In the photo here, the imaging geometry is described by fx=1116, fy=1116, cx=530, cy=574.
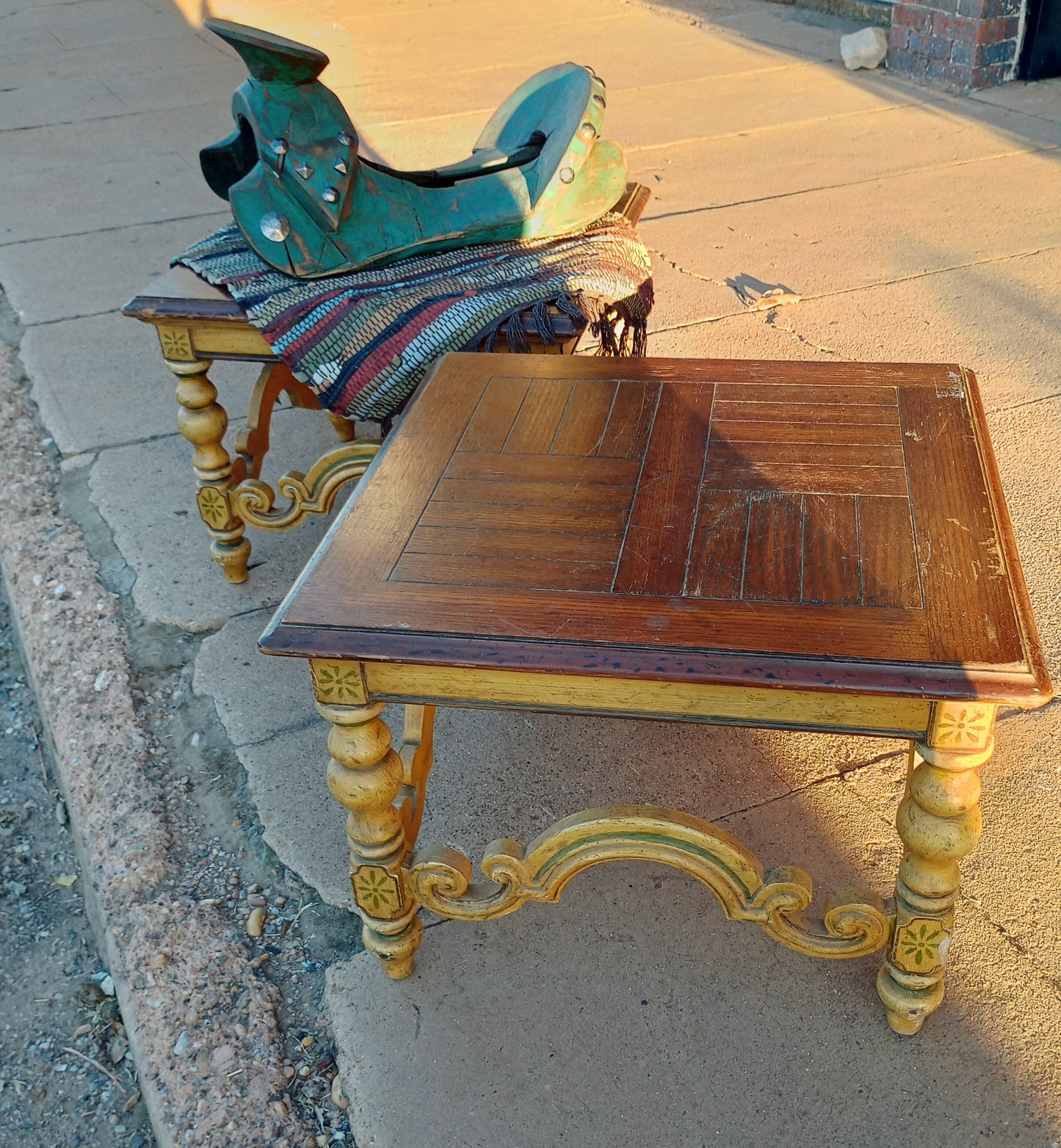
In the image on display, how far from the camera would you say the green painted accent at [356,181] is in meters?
2.00

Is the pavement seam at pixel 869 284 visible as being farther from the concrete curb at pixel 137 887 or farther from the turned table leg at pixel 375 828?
the turned table leg at pixel 375 828

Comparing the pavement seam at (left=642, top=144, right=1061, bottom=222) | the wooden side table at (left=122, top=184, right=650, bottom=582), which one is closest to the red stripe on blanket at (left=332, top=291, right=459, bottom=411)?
the wooden side table at (left=122, top=184, right=650, bottom=582)

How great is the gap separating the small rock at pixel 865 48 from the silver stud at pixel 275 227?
158 inches

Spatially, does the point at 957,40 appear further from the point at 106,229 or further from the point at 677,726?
the point at 677,726

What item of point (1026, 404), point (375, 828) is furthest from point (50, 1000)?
point (1026, 404)

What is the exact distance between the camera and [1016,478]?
2.43 metres

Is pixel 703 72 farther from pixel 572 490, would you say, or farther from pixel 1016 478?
A: pixel 572 490

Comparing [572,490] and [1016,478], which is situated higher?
[572,490]

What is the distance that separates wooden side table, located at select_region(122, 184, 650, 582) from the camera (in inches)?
78.8

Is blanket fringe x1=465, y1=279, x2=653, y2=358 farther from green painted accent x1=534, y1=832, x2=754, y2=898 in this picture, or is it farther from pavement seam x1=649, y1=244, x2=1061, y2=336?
pavement seam x1=649, y1=244, x2=1061, y2=336

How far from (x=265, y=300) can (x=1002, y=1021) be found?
1.61 meters

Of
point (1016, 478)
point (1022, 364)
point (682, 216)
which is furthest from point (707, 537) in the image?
point (682, 216)

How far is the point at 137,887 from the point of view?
1724 mm

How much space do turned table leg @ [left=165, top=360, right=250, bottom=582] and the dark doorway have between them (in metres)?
4.14
